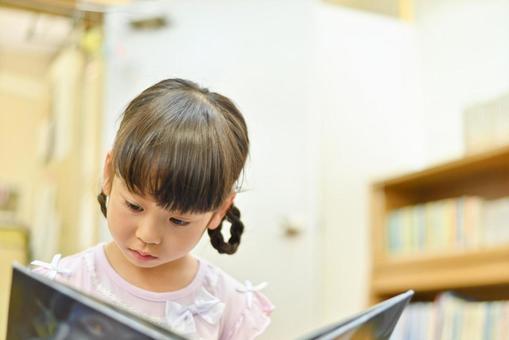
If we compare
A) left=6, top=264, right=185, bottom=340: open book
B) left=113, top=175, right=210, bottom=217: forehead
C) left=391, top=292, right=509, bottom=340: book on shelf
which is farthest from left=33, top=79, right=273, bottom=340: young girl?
left=391, top=292, right=509, bottom=340: book on shelf

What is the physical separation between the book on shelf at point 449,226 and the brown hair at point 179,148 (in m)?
1.47

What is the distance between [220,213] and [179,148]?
14 centimetres

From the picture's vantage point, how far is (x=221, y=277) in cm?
98

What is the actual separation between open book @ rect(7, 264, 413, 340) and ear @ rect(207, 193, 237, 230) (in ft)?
0.86

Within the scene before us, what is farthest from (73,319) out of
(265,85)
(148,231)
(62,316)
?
(265,85)

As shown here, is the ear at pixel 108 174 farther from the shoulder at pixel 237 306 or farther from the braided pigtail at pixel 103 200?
the shoulder at pixel 237 306

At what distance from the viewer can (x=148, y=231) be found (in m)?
0.79

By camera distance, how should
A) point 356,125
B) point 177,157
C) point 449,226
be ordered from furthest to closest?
point 356,125
point 449,226
point 177,157

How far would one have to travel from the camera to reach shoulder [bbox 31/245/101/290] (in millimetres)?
852

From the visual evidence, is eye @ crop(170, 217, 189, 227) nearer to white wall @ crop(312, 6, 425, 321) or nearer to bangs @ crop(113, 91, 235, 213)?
bangs @ crop(113, 91, 235, 213)

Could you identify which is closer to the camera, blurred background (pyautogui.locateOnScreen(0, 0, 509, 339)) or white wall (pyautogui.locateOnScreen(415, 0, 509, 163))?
blurred background (pyautogui.locateOnScreen(0, 0, 509, 339))

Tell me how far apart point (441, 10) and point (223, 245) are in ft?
7.17

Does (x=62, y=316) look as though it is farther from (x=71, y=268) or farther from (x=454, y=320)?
(x=454, y=320)

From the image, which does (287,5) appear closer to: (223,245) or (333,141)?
(333,141)
